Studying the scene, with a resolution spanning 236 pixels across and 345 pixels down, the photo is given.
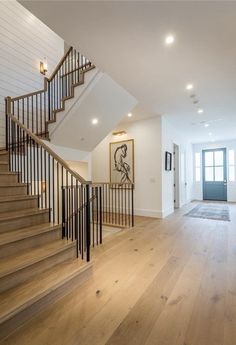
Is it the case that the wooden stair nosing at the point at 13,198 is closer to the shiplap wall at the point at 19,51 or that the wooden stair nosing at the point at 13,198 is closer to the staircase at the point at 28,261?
the staircase at the point at 28,261

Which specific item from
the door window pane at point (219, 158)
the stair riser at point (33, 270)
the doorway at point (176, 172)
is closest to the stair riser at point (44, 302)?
the stair riser at point (33, 270)

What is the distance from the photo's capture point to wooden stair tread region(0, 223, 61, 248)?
7.42 feet

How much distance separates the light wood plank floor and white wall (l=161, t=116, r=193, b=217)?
9.16 feet

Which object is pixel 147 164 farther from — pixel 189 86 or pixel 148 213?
pixel 189 86

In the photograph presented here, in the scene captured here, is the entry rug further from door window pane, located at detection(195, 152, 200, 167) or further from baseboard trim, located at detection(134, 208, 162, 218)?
door window pane, located at detection(195, 152, 200, 167)

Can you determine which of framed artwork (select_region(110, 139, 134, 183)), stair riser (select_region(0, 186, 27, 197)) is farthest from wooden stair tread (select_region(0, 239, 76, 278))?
framed artwork (select_region(110, 139, 134, 183))

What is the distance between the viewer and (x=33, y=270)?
83.0 inches

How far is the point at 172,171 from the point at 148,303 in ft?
17.5

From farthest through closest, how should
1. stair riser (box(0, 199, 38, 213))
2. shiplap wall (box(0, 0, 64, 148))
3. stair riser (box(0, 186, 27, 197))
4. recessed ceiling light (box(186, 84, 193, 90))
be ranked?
shiplap wall (box(0, 0, 64, 148)), recessed ceiling light (box(186, 84, 193, 90)), stair riser (box(0, 186, 27, 197)), stair riser (box(0, 199, 38, 213))

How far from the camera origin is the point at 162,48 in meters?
2.84

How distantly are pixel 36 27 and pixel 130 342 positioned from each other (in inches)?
269

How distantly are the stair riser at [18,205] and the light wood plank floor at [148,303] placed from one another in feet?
4.35

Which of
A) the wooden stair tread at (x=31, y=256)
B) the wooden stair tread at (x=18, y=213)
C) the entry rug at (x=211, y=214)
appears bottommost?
the entry rug at (x=211, y=214)

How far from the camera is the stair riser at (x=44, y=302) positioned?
1.58m
